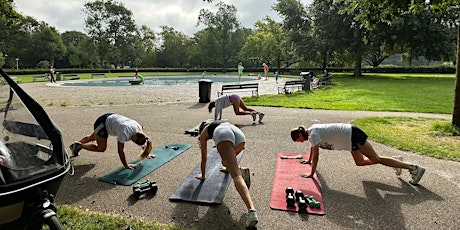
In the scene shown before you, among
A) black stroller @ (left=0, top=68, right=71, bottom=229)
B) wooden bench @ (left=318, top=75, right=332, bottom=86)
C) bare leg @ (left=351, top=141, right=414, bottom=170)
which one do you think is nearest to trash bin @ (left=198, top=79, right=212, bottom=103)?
bare leg @ (left=351, top=141, right=414, bottom=170)

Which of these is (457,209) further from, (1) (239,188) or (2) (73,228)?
(2) (73,228)

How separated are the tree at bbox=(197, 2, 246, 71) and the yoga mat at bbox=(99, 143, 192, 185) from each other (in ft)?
169

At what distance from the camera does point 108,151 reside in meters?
6.25

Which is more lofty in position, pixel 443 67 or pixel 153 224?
pixel 443 67

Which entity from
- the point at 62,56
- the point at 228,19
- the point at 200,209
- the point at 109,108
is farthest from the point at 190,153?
the point at 62,56

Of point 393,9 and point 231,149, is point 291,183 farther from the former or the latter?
point 393,9

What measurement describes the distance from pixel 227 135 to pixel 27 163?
2122 millimetres

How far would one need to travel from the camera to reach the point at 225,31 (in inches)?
2275

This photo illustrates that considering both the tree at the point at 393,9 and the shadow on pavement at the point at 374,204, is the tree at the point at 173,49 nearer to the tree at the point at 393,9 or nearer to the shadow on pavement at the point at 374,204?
the tree at the point at 393,9

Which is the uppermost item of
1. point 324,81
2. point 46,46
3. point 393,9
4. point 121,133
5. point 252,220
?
point 46,46

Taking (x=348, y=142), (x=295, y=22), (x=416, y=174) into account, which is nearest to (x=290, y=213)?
(x=348, y=142)

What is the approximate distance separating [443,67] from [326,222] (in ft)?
159

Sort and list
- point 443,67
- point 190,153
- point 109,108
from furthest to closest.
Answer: point 443,67 → point 109,108 → point 190,153

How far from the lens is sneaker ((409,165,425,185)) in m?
4.38
